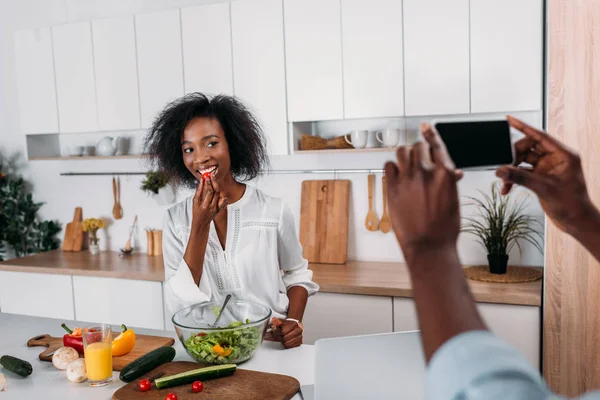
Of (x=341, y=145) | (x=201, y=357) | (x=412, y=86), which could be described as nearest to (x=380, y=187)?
(x=341, y=145)

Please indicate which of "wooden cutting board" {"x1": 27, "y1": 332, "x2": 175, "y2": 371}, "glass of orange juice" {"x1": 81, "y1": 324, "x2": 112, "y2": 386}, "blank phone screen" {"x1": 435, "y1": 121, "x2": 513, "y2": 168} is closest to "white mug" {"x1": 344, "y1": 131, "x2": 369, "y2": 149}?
"wooden cutting board" {"x1": 27, "y1": 332, "x2": 175, "y2": 371}

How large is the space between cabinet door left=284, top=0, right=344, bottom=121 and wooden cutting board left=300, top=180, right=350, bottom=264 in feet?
1.57

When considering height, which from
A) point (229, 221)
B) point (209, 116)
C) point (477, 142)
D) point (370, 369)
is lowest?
point (370, 369)

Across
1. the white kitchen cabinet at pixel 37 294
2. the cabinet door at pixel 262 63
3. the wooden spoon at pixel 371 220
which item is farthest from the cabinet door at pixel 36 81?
the wooden spoon at pixel 371 220

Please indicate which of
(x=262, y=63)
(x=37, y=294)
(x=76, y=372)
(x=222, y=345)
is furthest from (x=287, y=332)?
(x=37, y=294)

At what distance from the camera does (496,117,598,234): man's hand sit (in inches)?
31.2

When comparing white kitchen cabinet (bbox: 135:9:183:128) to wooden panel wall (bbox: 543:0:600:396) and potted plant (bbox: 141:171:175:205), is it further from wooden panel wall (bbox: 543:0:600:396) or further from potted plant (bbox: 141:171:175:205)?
wooden panel wall (bbox: 543:0:600:396)

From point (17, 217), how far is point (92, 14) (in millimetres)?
1486

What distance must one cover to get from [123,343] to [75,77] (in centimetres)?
240

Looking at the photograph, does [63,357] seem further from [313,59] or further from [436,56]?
[436,56]

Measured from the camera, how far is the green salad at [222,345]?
4.63 feet

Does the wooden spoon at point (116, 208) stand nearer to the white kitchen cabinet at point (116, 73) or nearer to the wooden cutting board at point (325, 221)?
the white kitchen cabinet at point (116, 73)

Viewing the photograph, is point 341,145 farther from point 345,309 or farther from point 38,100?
point 38,100

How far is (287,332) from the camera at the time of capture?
161 centimetres
